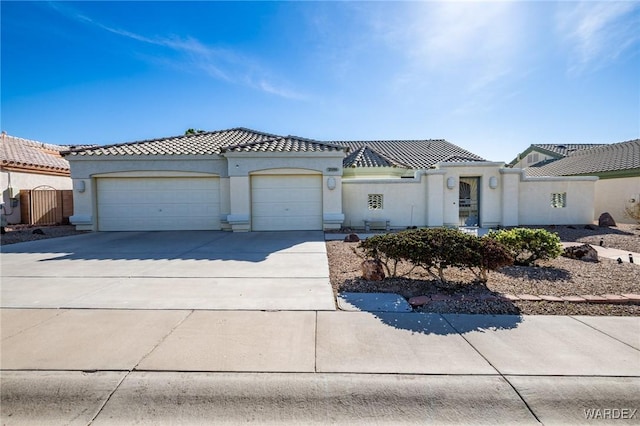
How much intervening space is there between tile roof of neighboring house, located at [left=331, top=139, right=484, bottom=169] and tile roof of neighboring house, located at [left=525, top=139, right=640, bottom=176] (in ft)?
24.1

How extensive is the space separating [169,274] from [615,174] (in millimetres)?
22814

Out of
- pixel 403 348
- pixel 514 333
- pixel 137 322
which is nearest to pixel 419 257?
pixel 514 333

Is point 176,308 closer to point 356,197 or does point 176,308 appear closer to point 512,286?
point 512,286

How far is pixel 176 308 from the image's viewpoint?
15.5 feet

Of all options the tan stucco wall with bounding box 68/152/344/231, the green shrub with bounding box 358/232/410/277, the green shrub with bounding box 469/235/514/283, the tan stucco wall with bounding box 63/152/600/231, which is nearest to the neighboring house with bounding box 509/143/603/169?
the tan stucco wall with bounding box 63/152/600/231

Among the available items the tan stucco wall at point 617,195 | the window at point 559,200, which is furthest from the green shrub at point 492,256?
the tan stucco wall at point 617,195

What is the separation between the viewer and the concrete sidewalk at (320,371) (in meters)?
2.70

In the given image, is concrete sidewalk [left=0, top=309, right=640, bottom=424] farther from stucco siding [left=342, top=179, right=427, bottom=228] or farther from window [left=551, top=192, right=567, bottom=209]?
window [left=551, top=192, right=567, bottom=209]

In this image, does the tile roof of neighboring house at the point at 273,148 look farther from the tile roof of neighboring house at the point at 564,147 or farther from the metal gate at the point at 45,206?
the tile roof of neighboring house at the point at 564,147

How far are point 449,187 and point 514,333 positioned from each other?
34.0 ft

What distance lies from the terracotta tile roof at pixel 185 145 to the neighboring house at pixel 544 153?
87.1ft

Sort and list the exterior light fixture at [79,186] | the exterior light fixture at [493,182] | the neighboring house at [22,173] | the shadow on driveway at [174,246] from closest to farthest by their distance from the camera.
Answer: the shadow on driveway at [174,246] < the exterior light fixture at [79,186] < the exterior light fixture at [493,182] < the neighboring house at [22,173]

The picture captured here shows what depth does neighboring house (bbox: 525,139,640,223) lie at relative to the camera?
1633 centimetres

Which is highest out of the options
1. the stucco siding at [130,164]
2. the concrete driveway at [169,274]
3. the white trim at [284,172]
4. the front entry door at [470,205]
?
the stucco siding at [130,164]
